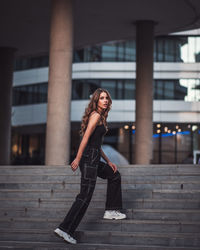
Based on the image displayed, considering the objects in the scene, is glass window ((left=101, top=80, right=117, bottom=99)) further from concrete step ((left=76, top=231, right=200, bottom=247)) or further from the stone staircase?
concrete step ((left=76, top=231, right=200, bottom=247))

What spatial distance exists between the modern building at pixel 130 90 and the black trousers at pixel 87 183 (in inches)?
1416

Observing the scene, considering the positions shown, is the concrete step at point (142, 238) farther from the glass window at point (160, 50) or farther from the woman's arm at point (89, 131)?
the glass window at point (160, 50)

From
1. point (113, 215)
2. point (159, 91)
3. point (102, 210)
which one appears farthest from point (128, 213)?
point (159, 91)

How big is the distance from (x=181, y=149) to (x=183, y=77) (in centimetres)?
683

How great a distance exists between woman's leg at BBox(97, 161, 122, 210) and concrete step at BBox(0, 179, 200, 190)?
2.53 m

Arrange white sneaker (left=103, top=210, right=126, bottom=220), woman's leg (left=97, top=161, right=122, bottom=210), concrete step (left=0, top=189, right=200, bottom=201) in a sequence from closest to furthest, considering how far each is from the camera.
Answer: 1. woman's leg (left=97, top=161, right=122, bottom=210)
2. white sneaker (left=103, top=210, right=126, bottom=220)
3. concrete step (left=0, top=189, right=200, bottom=201)

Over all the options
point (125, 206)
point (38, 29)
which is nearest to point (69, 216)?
point (125, 206)

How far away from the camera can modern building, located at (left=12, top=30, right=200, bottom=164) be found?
146 ft

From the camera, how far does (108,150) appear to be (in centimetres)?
2408

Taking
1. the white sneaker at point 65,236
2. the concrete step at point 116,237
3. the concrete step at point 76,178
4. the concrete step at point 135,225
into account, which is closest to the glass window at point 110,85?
the concrete step at point 76,178

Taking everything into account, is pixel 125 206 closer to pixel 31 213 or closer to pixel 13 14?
pixel 31 213

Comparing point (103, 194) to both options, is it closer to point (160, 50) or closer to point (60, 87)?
point (60, 87)

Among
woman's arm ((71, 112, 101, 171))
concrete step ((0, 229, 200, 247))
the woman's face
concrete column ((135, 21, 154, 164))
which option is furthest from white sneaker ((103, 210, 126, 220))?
concrete column ((135, 21, 154, 164))

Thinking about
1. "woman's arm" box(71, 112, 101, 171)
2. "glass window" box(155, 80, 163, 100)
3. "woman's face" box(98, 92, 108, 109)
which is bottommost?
"woman's arm" box(71, 112, 101, 171)
